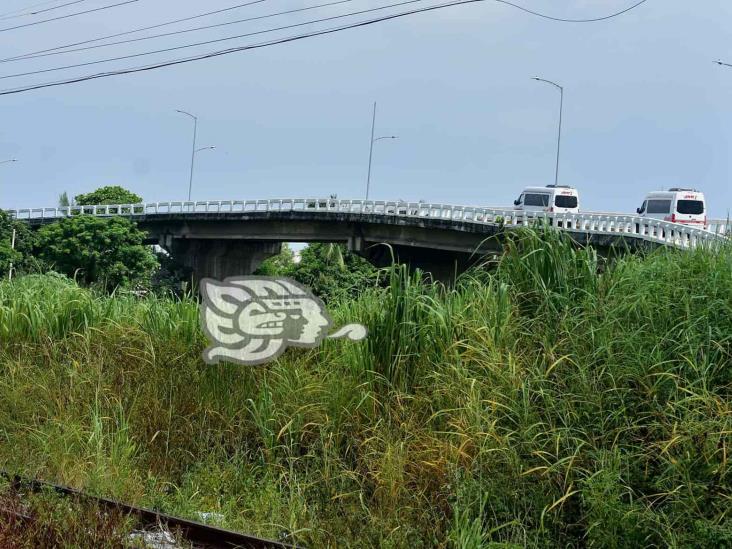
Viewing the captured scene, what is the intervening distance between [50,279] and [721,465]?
453 inches

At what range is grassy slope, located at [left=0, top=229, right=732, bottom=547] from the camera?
6.04 m

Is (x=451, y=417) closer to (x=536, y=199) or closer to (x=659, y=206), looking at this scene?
(x=659, y=206)

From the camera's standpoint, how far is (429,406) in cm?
742

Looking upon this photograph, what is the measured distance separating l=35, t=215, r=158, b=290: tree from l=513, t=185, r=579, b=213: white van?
80.1 feet

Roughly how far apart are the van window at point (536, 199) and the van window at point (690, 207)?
7.40m

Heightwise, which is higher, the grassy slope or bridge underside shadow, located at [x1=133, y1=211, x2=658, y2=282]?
bridge underside shadow, located at [x1=133, y1=211, x2=658, y2=282]

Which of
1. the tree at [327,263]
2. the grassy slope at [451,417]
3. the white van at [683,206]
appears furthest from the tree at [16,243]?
the grassy slope at [451,417]

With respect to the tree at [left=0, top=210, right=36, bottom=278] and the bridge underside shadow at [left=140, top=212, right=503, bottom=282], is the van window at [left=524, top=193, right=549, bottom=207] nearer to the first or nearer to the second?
the bridge underside shadow at [left=140, top=212, right=503, bottom=282]

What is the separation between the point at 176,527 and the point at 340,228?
4527cm

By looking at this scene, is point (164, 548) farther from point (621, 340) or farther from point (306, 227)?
point (306, 227)

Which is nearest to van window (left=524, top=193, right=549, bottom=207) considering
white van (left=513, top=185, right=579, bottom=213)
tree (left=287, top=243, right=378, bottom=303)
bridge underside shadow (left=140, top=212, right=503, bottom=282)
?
white van (left=513, top=185, right=579, bottom=213)

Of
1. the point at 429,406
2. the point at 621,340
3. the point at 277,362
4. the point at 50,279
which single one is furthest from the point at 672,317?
the point at 50,279

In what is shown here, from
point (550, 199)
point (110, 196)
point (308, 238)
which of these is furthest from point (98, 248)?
point (550, 199)

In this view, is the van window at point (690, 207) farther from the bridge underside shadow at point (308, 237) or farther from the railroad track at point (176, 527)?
the railroad track at point (176, 527)
